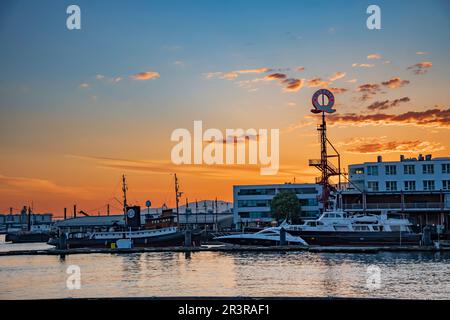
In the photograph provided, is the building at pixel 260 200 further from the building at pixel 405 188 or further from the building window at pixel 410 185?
the building window at pixel 410 185

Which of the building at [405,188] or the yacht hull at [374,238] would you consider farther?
the building at [405,188]

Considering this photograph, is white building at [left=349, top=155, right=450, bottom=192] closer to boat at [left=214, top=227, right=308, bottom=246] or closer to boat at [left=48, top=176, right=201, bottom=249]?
boat at [left=214, top=227, right=308, bottom=246]

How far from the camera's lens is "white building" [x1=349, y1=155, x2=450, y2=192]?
374ft

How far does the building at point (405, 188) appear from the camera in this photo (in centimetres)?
10719

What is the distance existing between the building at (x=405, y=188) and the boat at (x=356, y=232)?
21996 millimetres

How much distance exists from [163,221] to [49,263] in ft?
99.7

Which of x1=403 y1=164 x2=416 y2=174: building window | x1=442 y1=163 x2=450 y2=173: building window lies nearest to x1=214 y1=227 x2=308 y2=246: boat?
x1=403 y1=164 x2=416 y2=174: building window

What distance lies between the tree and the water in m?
52.1

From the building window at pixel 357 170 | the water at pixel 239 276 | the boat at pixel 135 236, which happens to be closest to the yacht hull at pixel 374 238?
the water at pixel 239 276

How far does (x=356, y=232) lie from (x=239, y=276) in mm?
35594

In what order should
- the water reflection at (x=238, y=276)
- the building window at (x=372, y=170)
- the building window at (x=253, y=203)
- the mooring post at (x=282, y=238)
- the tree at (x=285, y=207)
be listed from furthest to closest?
the building window at (x=253, y=203), the tree at (x=285, y=207), the building window at (x=372, y=170), the mooring post at (x=282, y=238), the water reflection at (x=238, y=276)

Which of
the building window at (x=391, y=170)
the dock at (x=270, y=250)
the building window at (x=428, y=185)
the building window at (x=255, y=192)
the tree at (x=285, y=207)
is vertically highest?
the building window at (x=391, y=170)
